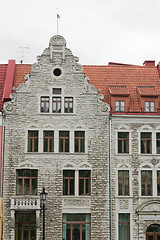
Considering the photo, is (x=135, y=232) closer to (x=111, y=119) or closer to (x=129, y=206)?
(x=129, y=206)

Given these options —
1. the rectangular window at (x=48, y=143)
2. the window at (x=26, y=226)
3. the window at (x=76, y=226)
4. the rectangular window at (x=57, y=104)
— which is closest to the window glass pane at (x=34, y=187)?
the window at (x=26, y=226)

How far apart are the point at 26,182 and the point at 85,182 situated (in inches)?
170

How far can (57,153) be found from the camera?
34.8 meters

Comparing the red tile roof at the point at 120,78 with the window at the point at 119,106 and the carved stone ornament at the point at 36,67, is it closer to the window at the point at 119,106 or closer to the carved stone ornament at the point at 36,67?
the window at the point at 119,106

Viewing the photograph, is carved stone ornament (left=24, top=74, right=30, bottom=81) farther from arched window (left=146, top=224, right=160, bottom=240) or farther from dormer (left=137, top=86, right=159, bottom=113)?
arched window (left=146, top=224, right=160, bottom=240)

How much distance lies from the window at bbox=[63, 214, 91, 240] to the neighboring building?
7cm

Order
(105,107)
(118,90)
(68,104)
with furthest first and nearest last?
(118,90) < (68,104) < (105,107)

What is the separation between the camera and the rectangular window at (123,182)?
34.9m

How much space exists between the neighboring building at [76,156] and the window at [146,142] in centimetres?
8

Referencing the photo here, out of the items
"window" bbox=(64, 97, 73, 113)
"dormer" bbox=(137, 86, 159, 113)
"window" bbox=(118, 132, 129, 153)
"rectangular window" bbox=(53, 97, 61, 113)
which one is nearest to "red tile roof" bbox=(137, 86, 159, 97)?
"dormer" bbox=(137, 86, 159, 113)

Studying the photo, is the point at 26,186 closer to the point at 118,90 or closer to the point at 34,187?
the point at 34,187

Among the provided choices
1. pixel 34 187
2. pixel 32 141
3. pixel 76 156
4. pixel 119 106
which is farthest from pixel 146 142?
pixel 34 187

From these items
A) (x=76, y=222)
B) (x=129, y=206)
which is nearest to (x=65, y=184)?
(x=76, y=222)

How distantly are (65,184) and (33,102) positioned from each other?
21.5ft
